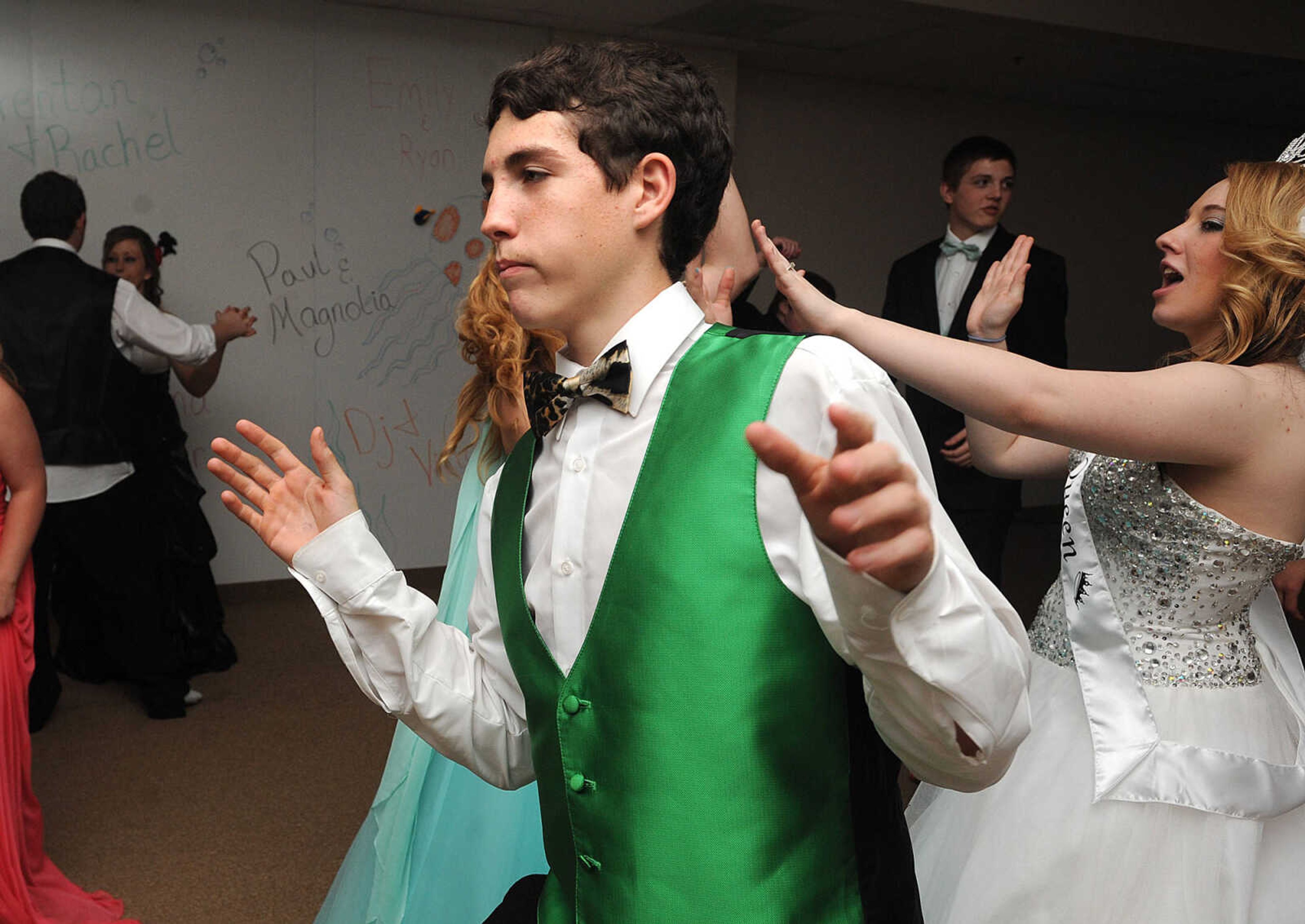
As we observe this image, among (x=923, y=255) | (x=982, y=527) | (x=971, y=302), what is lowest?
(x=982, y=527)

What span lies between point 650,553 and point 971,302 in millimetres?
3017

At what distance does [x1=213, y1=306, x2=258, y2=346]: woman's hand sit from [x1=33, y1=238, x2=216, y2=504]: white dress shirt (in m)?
0.10

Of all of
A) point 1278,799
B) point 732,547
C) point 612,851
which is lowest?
point 1278,799

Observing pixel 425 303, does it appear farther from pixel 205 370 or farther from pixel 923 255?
pixel 923 255

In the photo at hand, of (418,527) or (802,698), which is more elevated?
(802,698)

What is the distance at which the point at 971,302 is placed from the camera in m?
3.76

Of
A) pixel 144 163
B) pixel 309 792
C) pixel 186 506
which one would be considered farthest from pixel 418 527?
pixel 309 792

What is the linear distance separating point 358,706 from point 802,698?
3.31m

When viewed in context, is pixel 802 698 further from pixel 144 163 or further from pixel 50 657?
pixel 144 163

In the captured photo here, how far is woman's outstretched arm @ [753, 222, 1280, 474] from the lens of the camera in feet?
4.30

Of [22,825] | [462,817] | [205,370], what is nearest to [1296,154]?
[462,817]

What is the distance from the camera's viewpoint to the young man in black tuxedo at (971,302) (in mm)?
3561

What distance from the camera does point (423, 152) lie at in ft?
18.0

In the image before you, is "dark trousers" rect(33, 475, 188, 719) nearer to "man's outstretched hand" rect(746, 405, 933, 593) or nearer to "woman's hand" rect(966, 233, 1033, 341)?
"woman's hand" rect(966, 233, 1033, 341)
